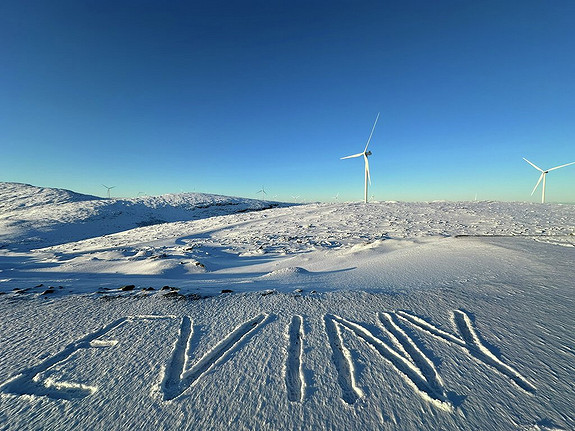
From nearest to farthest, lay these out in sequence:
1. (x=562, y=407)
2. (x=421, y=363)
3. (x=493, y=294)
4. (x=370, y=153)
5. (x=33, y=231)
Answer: (x=562, y=407)
(x=421, y=363)
(x=493, y=294)
(x=33, y=231)
(x=370, y=153)

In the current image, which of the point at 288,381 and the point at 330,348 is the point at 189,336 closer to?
the point at 288,381

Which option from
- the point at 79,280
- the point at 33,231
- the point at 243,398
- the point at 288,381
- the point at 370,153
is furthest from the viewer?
the point at 370,153

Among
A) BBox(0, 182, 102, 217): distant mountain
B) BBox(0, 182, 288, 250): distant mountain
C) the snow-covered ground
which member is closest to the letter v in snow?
the snow-covered ground

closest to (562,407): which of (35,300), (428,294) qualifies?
(428,294)

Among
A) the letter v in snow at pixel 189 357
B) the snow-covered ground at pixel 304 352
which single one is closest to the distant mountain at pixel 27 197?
the snow-covered ground at pixel 304 352

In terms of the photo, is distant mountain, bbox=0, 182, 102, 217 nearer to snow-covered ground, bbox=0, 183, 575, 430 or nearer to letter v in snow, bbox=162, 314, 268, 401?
snow-covered ground, bbox=0, 183, 575, 430

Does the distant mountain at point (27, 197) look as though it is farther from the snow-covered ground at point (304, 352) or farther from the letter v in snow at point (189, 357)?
the letter v in snow at point (189, 357)

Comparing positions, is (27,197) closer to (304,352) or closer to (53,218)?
(53,218)

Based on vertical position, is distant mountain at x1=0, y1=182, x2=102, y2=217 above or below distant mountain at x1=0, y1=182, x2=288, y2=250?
above

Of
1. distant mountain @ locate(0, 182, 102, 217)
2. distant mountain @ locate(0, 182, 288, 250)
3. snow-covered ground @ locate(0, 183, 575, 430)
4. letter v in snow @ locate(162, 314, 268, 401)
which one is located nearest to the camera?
snow-covered ground @ locate(0, 183, 575, 430)
